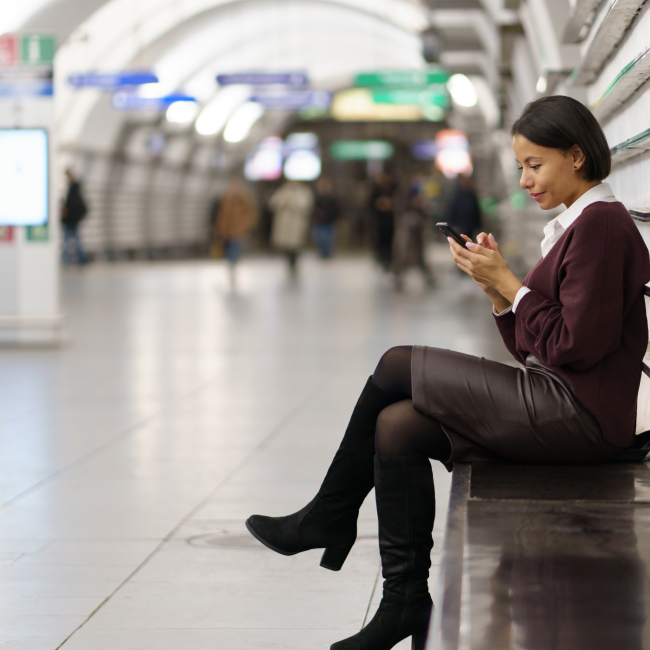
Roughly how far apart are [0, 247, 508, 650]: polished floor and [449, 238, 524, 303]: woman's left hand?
0.92 m

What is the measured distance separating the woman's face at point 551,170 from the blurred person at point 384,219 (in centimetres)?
1620

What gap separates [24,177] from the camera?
30.6 ft

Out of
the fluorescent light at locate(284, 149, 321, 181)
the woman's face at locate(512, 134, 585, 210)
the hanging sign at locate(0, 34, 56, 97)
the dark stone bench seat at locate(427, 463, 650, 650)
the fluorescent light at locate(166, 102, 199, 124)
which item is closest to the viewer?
the dark stone bench seat at locate(427, 463, 650, 650)

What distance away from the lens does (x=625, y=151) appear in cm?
352

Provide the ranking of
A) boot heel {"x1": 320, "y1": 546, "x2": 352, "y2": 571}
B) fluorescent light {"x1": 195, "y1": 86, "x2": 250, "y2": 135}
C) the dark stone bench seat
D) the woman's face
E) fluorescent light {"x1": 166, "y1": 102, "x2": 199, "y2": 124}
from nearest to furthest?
the dark stone bench seat → the woman's face → boot heel {"x1": 320, "y1": 546, "x2": 352, "y2": 571} → fluorescent light {"x1": 166, "y1": 102, "x2": 199, "y2": 124} → fluorescent light {"x1": 195, "y1": 86, "x2": 250, "y2": 135}

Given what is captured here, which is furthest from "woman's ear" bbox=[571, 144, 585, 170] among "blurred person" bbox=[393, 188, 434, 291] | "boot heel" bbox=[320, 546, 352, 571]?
"blurred person" bbox=[393, 188, 434, 291]

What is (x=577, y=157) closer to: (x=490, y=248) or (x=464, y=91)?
(x=490, y=248)

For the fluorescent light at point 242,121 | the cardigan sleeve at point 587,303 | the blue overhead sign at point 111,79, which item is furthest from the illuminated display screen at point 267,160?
the cardigan sleeve at point 587,303

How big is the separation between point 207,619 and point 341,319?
8.71 m

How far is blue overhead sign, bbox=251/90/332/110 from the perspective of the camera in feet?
81.9

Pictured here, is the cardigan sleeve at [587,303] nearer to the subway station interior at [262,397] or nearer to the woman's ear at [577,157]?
the subway station interior at [262,397]

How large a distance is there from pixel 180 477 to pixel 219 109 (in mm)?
33002

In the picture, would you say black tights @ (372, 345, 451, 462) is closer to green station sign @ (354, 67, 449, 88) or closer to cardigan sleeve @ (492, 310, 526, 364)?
cardigan sleeve @ (492, 310, 526, 364)

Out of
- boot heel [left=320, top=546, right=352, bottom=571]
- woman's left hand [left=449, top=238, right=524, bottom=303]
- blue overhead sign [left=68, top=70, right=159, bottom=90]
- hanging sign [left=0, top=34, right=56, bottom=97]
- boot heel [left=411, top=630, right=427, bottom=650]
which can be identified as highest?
blue overhead sign [left=68, top=70, right=159, bottom=90]
